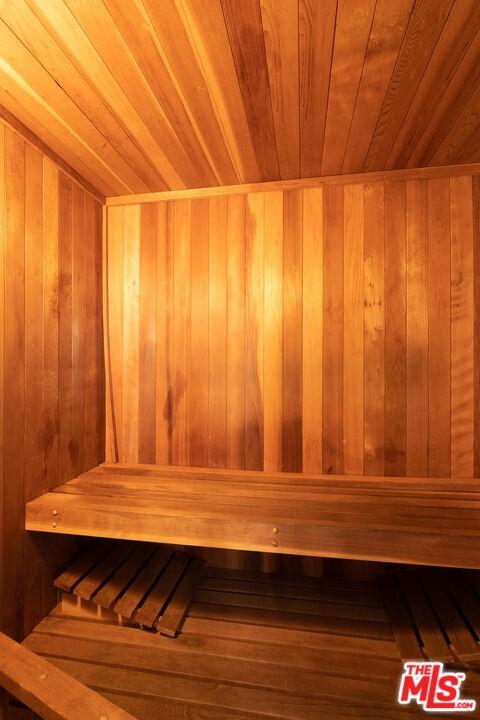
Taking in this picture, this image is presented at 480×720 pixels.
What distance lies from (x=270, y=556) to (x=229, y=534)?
840 millimetres

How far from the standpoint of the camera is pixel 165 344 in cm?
207

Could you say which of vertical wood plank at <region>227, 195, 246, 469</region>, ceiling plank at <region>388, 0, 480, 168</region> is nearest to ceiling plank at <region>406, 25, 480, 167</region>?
ceiling plank at <region>388, 0, 480, 168</region>

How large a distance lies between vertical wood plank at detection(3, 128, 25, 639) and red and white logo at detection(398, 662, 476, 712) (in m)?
1.66

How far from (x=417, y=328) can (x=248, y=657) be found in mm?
1849

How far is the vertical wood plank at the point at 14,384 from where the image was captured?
4.54 feet

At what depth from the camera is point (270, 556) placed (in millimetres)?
1972

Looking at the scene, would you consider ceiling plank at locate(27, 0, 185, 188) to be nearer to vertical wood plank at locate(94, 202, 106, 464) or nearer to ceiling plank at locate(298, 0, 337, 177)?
vertical wood plank at locate(94, 202, 106, 464)

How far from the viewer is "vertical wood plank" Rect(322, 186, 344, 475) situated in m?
1.90

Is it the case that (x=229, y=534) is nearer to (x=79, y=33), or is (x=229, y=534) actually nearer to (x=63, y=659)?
(x=63, y=659)

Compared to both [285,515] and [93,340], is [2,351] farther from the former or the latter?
[285,515]

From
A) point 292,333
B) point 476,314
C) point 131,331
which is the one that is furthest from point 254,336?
point 476,314

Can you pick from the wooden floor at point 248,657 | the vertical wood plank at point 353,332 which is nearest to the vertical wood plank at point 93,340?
the wooden floor at point 248,657

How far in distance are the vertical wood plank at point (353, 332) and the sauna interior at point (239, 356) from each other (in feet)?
0.04

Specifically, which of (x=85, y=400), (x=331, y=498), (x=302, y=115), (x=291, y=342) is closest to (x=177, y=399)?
→ (x=85, y=400)
